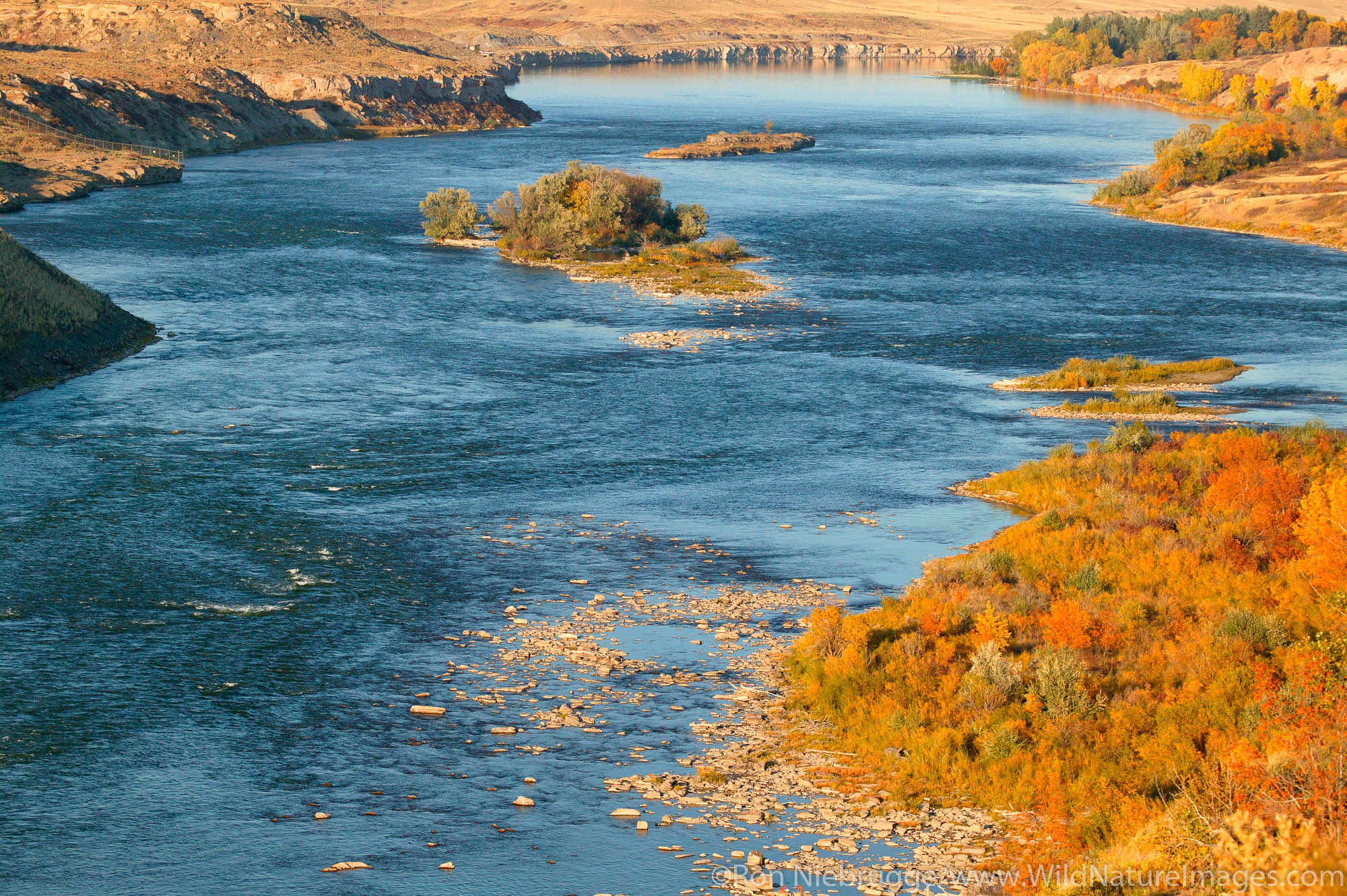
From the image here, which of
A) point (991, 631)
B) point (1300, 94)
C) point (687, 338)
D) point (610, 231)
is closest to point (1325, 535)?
point (991, 631)

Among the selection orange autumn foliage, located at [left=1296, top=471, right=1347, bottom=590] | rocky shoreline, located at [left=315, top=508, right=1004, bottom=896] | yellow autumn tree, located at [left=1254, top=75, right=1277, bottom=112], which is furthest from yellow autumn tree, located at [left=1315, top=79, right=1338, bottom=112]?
rocky shoreline, located at [left=315, top=508, right=1004, bottom=896]

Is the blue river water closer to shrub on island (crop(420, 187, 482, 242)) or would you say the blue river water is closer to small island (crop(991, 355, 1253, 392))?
small island (crop(991, 355, 1253, 392))

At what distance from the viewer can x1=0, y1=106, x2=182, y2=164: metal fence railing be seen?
268ft

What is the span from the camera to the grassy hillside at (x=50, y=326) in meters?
36.5

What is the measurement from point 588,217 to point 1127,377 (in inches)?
1154

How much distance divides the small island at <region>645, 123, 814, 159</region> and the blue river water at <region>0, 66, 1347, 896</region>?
27.1m

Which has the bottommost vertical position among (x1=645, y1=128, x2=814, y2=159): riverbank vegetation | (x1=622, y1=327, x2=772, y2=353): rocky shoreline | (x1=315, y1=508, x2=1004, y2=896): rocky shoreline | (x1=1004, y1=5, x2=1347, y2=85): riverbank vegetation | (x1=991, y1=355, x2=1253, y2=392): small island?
(x1=315, y1=508, x2=1004, y2=896): rocky shoreline

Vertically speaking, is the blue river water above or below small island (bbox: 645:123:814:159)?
below

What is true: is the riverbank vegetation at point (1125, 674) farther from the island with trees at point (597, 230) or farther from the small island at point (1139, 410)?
the island with trees at point (597, 230)

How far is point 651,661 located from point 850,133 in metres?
109

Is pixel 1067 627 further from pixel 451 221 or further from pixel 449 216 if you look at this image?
pixel 449 216

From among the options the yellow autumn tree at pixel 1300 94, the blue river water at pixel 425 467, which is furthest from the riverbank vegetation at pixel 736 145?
the yellow autumn tree at pixel 1300 94

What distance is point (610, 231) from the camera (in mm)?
61969

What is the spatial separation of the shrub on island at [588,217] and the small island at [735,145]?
35.1 metres
